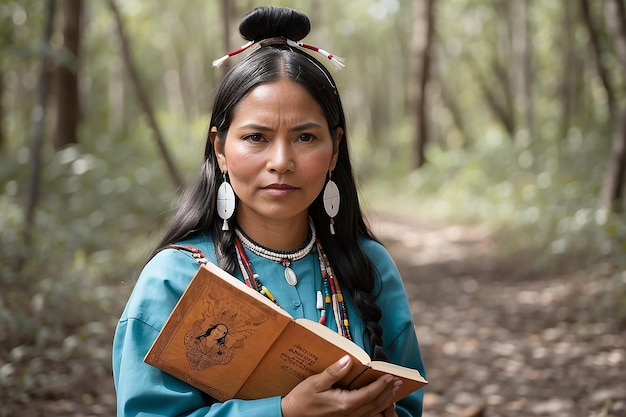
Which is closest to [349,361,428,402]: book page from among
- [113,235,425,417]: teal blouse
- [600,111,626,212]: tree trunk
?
[113,235,425,417]: teal blouse

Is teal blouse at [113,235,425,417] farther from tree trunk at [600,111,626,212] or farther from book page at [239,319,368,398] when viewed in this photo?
tree trunk at [600,111,626,212]

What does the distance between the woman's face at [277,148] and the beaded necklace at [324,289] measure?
152 mm

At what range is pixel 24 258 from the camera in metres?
5.93

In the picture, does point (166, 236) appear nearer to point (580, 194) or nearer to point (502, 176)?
point (580, 194)

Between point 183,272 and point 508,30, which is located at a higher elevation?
point 508,30

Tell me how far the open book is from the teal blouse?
0.06 meters

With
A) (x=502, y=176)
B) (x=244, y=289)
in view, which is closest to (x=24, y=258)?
(x=244, y=289)

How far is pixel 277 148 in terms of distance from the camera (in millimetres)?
1854

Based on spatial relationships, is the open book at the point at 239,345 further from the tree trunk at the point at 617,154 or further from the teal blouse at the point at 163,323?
the tree trunk at the point at 617,154

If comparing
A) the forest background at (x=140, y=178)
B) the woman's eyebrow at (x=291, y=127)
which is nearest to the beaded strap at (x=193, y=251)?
the woman's eyebrow at (x=291, y=127)

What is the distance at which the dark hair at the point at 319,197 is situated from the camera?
1.91m

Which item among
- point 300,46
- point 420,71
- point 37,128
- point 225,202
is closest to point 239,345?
point 225,202

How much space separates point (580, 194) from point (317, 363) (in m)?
8.35

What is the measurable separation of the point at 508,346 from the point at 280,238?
12.7 feet
